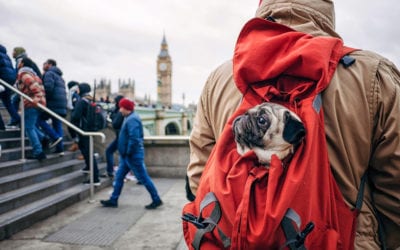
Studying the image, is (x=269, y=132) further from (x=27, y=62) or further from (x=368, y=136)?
(x=27, y=62)

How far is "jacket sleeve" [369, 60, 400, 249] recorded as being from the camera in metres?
1.19

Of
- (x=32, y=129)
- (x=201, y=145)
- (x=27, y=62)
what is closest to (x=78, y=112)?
(x=32, y=129)

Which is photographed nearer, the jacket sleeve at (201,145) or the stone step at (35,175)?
the jacket sleeve at (201,145)

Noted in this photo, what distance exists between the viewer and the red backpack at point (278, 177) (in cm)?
102

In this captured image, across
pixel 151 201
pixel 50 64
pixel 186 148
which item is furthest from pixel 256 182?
pixel 50 64

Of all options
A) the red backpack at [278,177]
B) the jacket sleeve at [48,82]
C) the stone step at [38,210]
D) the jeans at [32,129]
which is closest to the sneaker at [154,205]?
the stone step at [38,210]

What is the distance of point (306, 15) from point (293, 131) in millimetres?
598

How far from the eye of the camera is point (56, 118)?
Answer: 667cm

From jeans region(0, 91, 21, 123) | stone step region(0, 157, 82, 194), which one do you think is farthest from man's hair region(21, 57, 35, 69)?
stone step region(0, 157, 82, 194)

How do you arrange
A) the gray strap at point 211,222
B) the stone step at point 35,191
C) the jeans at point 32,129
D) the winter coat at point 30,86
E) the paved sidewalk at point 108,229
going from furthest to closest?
the winter coat at point 30,86 < the jeans at point 32,129 < the stone step at point 35,191 < the paved sidewalk at point 108,229 < the gray strap at point 211,222

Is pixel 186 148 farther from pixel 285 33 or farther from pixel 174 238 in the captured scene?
pixel 285 33

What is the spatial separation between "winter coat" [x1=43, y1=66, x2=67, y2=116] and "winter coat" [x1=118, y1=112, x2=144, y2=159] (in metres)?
2.59

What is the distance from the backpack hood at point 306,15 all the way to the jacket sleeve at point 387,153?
0.30 m

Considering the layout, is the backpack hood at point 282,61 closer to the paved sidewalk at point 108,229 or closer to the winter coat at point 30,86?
the paved sidewalk at point 108,229
